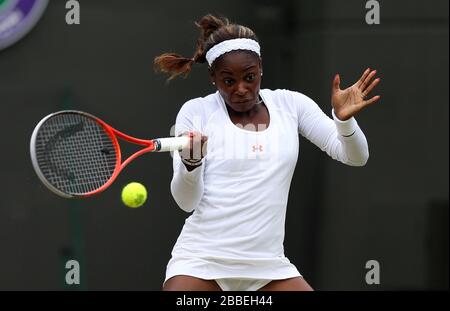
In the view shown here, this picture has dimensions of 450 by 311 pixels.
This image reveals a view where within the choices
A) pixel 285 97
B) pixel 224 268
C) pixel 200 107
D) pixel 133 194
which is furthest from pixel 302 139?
pixel 133 194

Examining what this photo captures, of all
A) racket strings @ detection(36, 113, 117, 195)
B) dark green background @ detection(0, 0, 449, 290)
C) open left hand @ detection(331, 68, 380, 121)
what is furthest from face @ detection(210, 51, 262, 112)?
dark green background @ detection(0, 0, 449, 290)

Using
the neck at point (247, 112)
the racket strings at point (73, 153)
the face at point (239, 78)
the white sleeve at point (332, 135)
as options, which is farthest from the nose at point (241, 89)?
the racket strings at point (73, 153)

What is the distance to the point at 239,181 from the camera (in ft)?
11.3

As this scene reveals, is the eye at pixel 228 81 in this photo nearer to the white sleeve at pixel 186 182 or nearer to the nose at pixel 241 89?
the nose at pixel 241 89

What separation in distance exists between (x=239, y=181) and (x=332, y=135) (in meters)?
0.36

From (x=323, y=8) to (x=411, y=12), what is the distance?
39cm

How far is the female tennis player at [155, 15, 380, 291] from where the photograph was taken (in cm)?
343

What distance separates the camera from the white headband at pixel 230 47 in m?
3.52

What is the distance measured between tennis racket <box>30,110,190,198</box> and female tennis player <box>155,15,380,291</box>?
0.60 feet

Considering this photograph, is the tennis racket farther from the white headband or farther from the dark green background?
the dark green background

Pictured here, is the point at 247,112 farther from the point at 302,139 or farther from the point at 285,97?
the point at 302,139

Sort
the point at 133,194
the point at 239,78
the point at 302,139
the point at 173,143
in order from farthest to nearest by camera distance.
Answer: the point at 302,139 < the point at 239,78 < the point at 133,194 < the point at 173,143

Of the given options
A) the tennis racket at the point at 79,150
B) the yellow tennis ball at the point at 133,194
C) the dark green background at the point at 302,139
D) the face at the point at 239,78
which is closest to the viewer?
the tennis racket at the point at 79,150

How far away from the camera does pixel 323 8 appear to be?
15.9 ft
